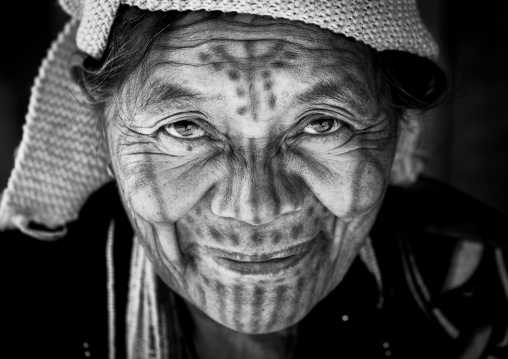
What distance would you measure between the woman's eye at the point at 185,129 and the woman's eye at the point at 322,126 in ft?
0.78

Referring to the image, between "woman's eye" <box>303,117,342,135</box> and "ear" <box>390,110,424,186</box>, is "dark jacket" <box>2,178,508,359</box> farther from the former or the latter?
"woman's eye" <box>303,117,342,135</box>

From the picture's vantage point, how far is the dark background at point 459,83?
10.0 feet

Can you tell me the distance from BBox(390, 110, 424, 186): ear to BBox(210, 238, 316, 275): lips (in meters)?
0.48

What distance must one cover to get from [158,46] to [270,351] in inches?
39.5

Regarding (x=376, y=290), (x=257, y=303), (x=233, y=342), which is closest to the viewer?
(x=257, y=303)

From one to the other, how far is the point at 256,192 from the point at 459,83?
73.5 inches

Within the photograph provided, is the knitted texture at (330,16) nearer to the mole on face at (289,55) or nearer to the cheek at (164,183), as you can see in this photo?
the mole on face at (289,55)

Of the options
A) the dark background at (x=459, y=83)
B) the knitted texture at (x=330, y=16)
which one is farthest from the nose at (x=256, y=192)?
the dark background at (x=459, y=83)

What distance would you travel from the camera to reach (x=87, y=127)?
1.82 metres

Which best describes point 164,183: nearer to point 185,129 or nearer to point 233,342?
point 185,129

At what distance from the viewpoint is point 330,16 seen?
1.30 m

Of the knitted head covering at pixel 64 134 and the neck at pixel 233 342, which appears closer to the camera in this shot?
the knitted head covering at pixel 64 134

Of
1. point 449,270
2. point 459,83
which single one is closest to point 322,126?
point 449,270

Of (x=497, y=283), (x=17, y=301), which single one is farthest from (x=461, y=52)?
(x=17, y=301)
